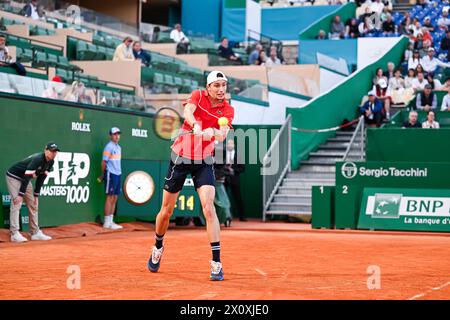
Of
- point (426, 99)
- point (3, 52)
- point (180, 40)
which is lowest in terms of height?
Answer: point (426, 99)

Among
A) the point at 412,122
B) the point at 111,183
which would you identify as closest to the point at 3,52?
the point at 111,183

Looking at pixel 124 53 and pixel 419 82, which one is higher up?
pixel 124 53

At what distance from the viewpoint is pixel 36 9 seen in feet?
87.5

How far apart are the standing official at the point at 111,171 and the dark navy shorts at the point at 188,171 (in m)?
8.63

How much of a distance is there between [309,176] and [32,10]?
32.9 ft

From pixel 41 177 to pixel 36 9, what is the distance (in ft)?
40.9

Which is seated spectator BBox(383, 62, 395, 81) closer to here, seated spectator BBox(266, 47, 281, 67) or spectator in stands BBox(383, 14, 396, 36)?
seated spectator BBox(266, 47, 281, 67)

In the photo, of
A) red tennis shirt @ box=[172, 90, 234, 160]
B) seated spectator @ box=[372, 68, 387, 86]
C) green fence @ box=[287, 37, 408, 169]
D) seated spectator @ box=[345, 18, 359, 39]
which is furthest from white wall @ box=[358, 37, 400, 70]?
red tennis shirt @ box=[172, 90, 234, 160]

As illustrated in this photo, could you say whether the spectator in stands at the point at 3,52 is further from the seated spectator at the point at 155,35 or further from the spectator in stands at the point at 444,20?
the spectator in stands at the point at 444,20

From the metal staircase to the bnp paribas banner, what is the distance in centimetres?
274

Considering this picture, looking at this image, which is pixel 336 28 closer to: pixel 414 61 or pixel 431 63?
pixel 414 61

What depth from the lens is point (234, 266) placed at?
11.1 metres

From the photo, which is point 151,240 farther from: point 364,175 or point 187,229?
point 364,175

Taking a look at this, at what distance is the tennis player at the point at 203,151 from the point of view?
939 cm
